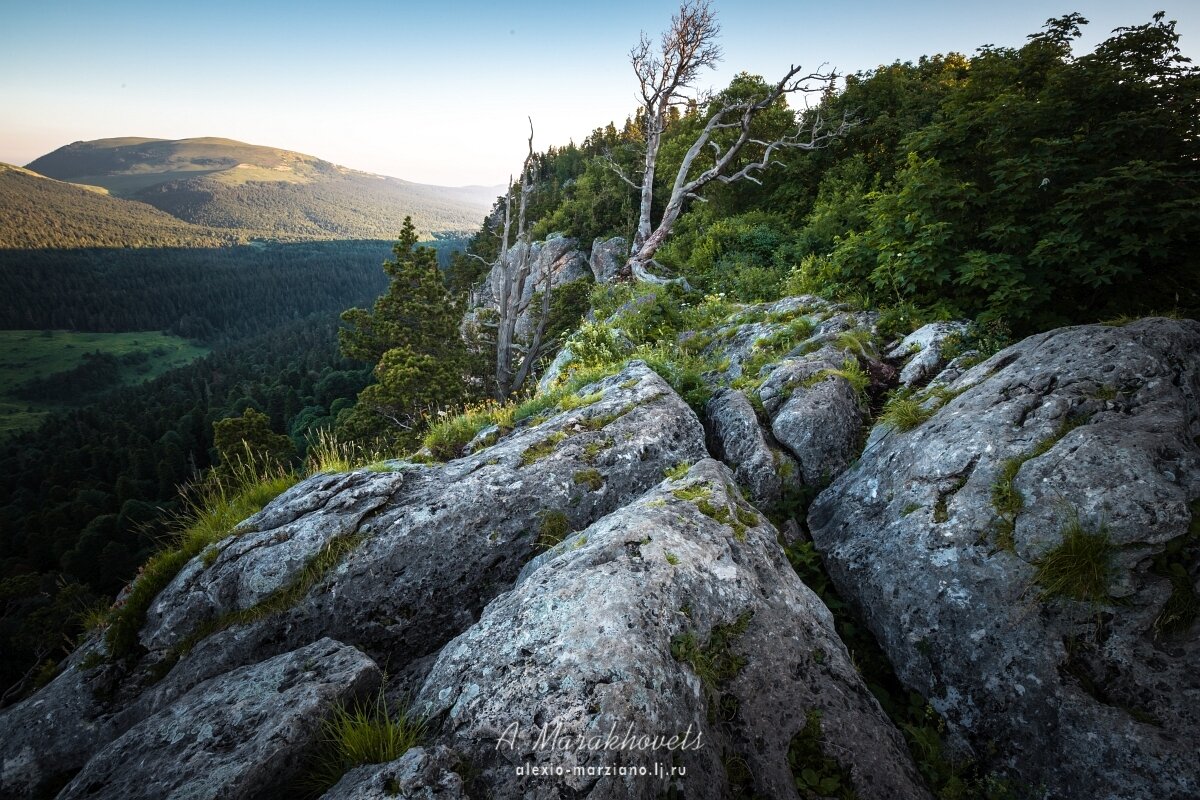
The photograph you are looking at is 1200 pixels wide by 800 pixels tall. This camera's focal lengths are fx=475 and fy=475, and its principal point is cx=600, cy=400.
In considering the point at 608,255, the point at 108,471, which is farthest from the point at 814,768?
the point at 108,471

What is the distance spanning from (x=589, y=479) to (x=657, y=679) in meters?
3.14

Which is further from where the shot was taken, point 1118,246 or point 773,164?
point 773,164

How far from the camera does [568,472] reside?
637cm

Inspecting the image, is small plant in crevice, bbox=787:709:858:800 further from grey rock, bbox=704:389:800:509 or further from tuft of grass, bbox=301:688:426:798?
grey rock, bbox=704:389:800:509

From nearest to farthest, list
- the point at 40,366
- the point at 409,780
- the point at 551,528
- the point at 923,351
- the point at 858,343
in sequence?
the point at 409,780 → the point at 551,528 → the point at 923,351 → the point at 858,343 → the point at 40,366

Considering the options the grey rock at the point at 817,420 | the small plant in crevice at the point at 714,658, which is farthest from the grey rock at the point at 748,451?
the small plant in crevice at the point at 714,658

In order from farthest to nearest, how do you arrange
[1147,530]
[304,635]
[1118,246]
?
[1118,246] < [304,635] < [1147,530]

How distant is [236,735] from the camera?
343 centimetres

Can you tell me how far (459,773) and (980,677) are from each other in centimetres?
439

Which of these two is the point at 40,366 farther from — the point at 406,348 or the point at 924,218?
the point at 924,218

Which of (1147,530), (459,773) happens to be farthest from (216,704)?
(1147,530)

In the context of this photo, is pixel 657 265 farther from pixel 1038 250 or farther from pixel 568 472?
pixel 568 472

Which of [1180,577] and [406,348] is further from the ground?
[1180,577]

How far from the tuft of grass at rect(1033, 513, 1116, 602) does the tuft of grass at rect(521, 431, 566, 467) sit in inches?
208
